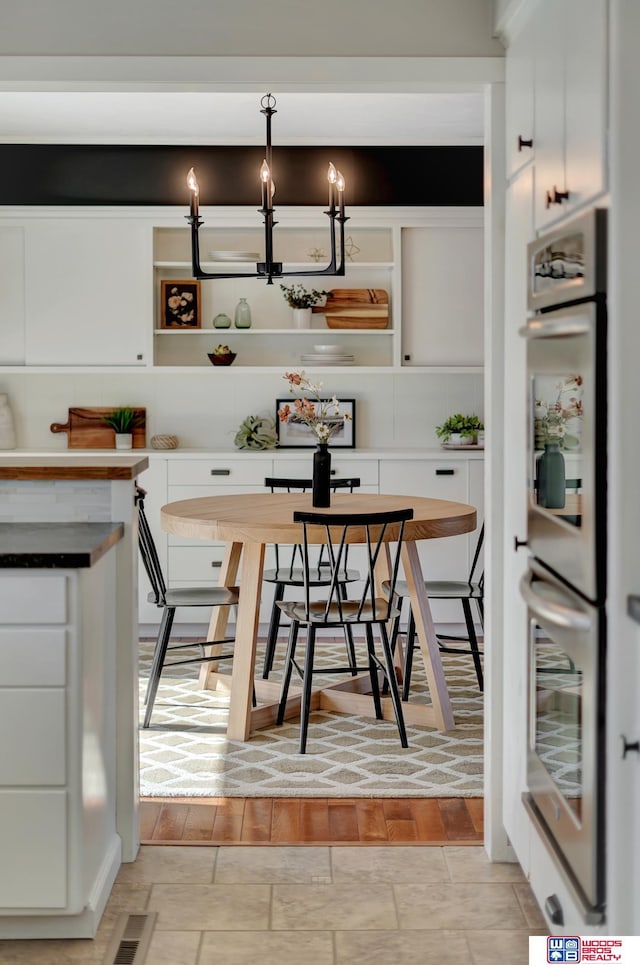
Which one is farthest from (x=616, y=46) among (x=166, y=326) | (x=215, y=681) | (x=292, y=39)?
(x=166, y=326)

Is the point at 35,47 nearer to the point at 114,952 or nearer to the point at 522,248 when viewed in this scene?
the point at 522,248

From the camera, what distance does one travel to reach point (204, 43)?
3.04 meters

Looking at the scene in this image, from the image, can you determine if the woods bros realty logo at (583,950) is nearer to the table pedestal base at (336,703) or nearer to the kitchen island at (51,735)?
the kitchen island at (51,735)

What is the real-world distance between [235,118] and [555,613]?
4118 millimetres

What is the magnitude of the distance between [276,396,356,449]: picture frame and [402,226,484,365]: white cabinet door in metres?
0.50

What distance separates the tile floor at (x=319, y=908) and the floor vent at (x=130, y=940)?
20 mm

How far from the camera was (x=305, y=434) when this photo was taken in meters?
6.40

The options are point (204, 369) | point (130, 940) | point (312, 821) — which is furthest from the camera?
point (204, 369)

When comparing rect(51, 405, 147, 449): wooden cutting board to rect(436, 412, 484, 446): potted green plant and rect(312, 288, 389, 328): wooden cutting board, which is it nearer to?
rect(312, 288, 389, 328): wooden cutting board

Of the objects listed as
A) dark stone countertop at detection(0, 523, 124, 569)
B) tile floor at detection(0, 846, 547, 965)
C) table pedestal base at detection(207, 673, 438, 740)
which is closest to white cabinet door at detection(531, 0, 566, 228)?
dark stone countertop at detection(0, 523, 124, 569)

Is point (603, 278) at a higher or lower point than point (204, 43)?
lower

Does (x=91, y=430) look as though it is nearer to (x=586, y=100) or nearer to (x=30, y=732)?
(x=30, y=732)

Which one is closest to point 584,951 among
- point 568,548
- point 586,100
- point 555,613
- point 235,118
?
point 555,613

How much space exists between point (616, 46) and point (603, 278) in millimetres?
405
